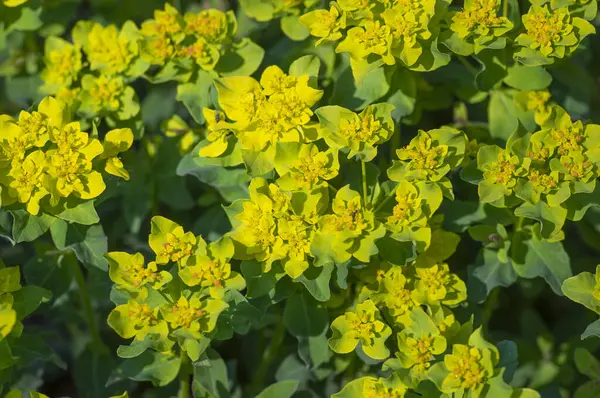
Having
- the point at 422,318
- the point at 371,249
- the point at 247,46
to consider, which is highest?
the point at 247,46

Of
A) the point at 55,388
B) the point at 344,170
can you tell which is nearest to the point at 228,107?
the point at 344,170

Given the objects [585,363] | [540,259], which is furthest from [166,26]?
[585,363]

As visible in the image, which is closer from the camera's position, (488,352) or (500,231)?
(488,352)

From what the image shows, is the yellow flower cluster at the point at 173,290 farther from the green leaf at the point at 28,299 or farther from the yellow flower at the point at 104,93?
the yellow flower at the point at 104,93

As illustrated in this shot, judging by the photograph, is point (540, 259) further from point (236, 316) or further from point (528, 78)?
point (236, 316)

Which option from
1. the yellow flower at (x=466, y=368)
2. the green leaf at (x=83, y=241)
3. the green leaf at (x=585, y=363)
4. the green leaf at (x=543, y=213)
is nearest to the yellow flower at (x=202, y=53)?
the green leaf at (x=83, y=241)

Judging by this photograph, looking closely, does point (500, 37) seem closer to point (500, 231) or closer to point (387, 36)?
point (387, 36)

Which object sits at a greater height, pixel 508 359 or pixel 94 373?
pixel 508 359
